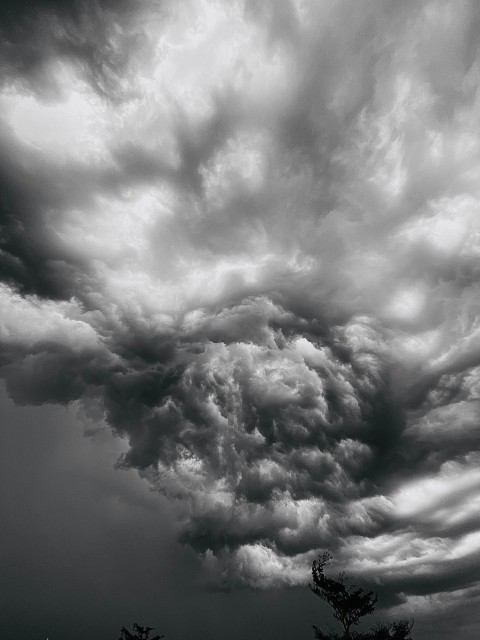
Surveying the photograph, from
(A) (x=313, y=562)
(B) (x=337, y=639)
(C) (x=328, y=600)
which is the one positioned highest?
(A) (x=313, y=562)

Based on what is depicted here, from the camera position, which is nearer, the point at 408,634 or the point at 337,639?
the point at 337,639

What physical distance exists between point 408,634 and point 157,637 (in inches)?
1076

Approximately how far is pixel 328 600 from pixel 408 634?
27.9 ft

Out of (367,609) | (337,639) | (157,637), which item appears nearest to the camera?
(337,639)

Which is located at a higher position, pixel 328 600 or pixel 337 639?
pixel 328 600

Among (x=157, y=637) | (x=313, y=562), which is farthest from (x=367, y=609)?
(x=157, y=637)

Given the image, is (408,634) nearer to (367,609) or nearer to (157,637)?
(367,609)

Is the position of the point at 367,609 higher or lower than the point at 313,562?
lower

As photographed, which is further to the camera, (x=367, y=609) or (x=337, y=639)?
(x=367, y=609)

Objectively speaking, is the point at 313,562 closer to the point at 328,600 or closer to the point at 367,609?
the point at 328,600

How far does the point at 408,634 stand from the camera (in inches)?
1395

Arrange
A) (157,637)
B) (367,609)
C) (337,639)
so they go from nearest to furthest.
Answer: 1. (337,639)
2. (367,609)
3. (157,637)

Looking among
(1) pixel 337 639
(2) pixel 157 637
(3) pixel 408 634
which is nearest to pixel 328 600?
(1) pixel 337 639

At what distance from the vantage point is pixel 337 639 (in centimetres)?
3209
